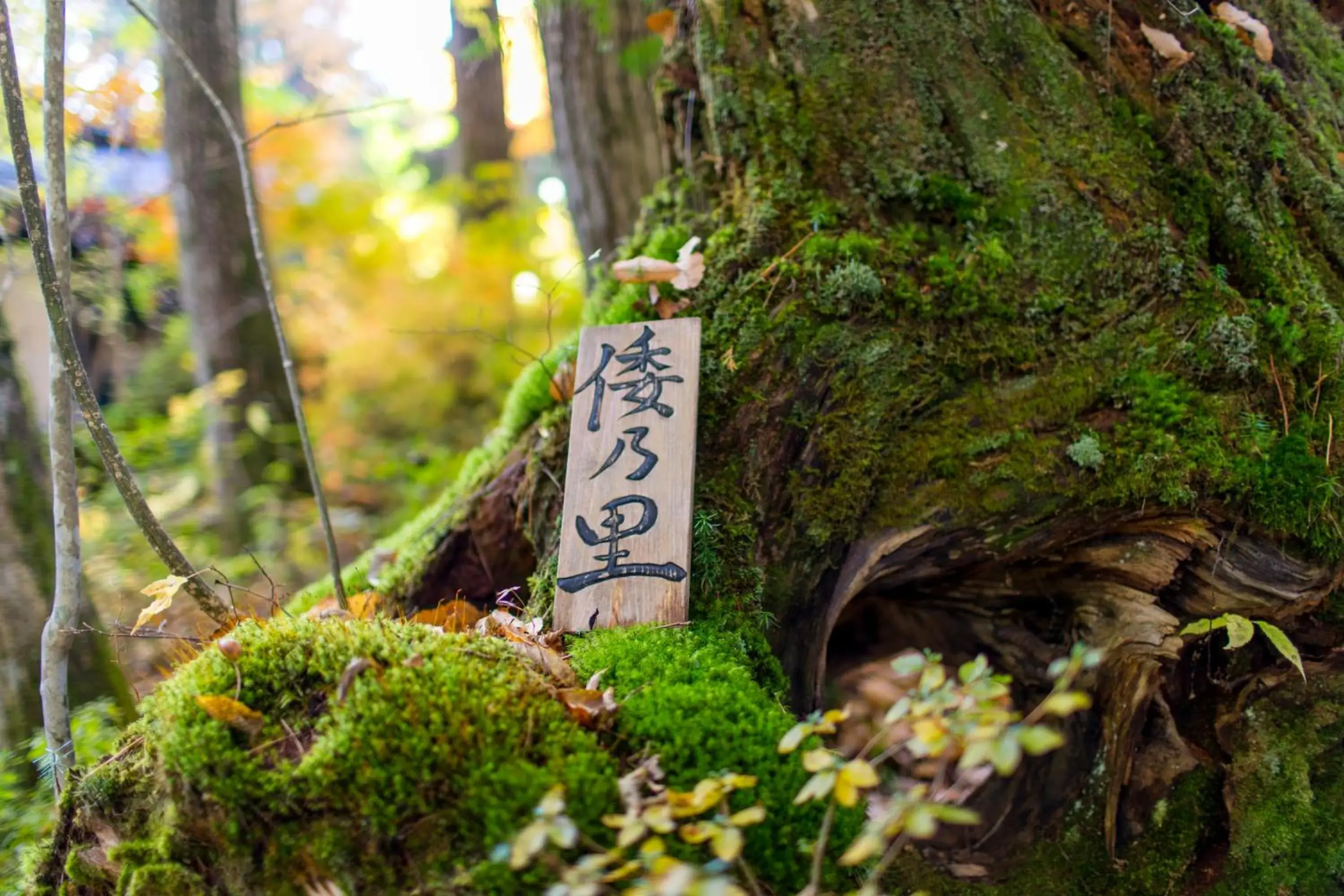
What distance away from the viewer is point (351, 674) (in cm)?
183

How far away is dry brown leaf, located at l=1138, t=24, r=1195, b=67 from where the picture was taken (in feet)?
10.8

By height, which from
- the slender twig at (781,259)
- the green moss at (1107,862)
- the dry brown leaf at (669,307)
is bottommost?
the green moss at (1107,862)

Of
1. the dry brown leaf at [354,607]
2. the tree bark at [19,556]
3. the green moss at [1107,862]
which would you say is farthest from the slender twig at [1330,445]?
the tree bark at [19,556]

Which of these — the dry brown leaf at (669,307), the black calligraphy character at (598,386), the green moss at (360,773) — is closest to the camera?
the green moss at (360,773)

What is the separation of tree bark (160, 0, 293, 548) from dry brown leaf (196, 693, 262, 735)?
5.54 meters

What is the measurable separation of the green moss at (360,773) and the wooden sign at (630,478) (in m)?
0.63

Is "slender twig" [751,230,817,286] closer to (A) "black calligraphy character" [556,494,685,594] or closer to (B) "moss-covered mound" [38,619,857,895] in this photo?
(A) "black calligraphy character" [556,494,685,594]

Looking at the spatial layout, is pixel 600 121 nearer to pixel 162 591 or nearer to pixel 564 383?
pixel 564 383

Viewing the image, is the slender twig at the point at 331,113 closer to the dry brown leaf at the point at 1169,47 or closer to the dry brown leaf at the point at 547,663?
the dry brown leaf at the point at 547,663

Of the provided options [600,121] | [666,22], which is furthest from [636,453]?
[600,121]

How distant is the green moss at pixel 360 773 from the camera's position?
167 centimetres

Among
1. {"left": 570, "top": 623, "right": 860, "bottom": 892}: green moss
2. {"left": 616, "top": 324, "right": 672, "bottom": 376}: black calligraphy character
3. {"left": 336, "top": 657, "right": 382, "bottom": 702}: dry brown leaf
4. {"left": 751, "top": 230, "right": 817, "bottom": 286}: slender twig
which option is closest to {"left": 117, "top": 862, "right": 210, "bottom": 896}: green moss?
{"left": 336, "top": 657, "right": 382, "bottom": 702}: dry brown leaf

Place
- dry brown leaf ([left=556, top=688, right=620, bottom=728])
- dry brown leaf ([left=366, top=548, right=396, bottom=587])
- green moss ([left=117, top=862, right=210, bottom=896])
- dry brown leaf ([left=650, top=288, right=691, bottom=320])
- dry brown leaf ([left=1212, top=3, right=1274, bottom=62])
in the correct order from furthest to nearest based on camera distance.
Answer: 1. dry brown leaf ([left=366, top=548, right=396, bottom=587])
2. dry brown leaf ([left=1212, top=3, right=1274, bottom=62])
3. dry brown leaf ([left=650, top=288, right=691, bottom=320])
4. dry brown leaf ([left=556, top=688, right=620, bottom=728])
5. green moss ([left=117, top=862, right=210, bottom=896])

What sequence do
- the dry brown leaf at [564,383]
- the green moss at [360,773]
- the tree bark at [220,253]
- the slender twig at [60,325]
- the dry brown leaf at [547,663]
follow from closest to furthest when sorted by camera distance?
1. the green moss at [360,773]
2. the dry brown leaf at [547,663]
3. the slender twig at [60,325]
4. the dry brown leaf at [564,383]
5. the tree bark at [220,253]
